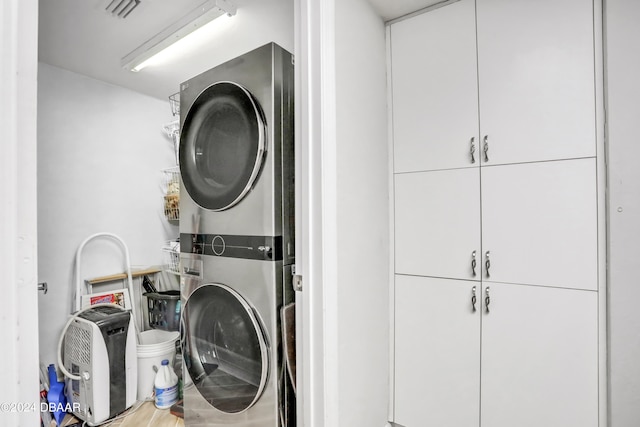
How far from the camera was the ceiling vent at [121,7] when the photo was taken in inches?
60.1

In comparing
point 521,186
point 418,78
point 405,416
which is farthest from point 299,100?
point 405,416

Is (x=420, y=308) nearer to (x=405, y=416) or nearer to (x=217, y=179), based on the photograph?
(x=405, y=416)

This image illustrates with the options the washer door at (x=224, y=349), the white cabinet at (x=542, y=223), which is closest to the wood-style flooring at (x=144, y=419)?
the washer door at (x=224, y=349)

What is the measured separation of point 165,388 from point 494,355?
2010mm

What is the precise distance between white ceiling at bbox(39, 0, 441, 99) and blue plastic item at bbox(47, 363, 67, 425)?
212 cm

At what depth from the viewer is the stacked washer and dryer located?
50.7 inches

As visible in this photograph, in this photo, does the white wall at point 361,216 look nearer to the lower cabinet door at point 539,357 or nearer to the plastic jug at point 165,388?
the lower cabinet door at point 539,357

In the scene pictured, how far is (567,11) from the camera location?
126 centimetres

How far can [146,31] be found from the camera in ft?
5.84

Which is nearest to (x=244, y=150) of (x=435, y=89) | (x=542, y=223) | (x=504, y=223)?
(x=435, y=89)

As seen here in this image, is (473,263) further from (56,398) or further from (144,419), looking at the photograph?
(56,398)

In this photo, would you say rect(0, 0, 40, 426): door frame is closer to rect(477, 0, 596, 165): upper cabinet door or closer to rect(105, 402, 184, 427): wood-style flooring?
rect(477, 0, 596, 165): upper cabinet door

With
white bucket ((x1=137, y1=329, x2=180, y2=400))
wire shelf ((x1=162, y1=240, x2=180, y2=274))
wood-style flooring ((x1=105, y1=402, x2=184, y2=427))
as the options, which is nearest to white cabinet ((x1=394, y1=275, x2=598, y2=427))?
wood-style flooring ((x1=105, y1=402, x2=184, y2=427))

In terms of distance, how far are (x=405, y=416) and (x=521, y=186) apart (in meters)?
1.34
